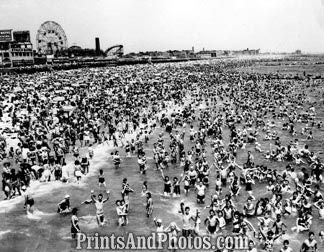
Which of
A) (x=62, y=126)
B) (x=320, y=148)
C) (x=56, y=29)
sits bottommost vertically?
(x=320, y=148)

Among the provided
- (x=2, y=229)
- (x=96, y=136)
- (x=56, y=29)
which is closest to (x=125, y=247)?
(x=2, y=229)

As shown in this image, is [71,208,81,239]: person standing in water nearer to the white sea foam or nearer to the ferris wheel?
the white sea foam

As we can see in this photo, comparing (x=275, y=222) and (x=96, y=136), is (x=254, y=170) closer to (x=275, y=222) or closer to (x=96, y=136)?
(x=275, y=222)

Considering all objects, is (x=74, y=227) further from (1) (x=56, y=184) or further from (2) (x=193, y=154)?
(2) (x=193, y=154)

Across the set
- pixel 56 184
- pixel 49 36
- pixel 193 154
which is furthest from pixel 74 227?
pixel 49 36

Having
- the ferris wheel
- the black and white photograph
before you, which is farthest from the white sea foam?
the ferris wheel

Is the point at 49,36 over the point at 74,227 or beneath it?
over

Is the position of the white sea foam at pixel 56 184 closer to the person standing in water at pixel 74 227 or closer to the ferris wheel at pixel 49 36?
the person standing in water at pixel 74 227
